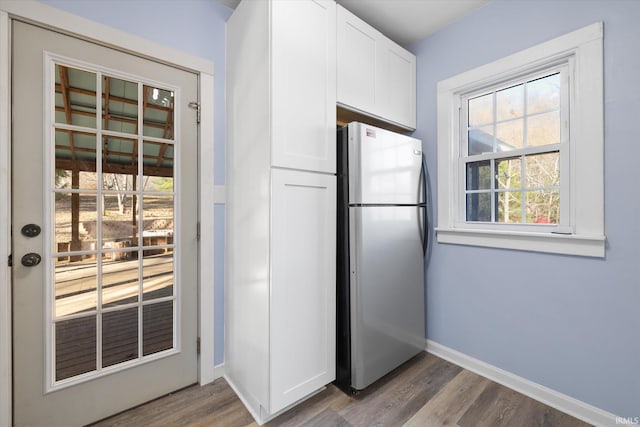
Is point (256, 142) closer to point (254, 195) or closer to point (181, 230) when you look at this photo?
point (254, 195)

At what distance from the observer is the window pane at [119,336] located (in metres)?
1.54

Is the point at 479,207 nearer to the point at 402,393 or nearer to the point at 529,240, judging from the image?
the point at 529,240

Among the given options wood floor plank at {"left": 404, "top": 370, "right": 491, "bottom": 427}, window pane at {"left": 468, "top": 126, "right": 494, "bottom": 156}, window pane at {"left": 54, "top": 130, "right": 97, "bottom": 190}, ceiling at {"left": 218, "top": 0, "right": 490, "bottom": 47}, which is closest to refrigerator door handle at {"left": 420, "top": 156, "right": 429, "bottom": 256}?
window pane at {"left": 468, "top": 126, "right": 494, "bottom": 156}

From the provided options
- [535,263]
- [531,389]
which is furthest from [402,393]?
[535,263]

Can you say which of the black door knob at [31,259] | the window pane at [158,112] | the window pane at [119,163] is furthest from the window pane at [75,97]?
the black door knob at [31,259]

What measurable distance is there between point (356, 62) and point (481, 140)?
1.14 meters

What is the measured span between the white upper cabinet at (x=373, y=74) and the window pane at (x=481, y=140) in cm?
47

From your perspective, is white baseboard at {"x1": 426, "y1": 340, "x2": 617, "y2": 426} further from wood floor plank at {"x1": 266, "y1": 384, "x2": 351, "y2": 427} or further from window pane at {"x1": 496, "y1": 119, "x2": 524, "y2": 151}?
window pane at {"x1": 496, "y1": 119, "x2": 524, "y2": 151}

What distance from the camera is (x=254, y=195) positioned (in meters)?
1.60

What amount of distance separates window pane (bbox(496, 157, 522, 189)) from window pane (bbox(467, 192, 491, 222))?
0.41 feet

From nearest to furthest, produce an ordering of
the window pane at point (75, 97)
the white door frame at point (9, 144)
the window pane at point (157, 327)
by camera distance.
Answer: the white door frame at point (9, 144), the window pane at point (75, 97), the window pane at point (157, 327)

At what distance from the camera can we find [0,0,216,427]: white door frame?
127 cm

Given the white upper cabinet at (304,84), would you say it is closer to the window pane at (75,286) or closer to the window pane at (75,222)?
the window pane at (75,222)

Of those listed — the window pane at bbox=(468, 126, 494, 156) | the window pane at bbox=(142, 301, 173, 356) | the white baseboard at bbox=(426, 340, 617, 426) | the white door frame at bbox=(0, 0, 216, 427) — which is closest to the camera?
the white door frame at bbox=(0, 0, 216, 427)
